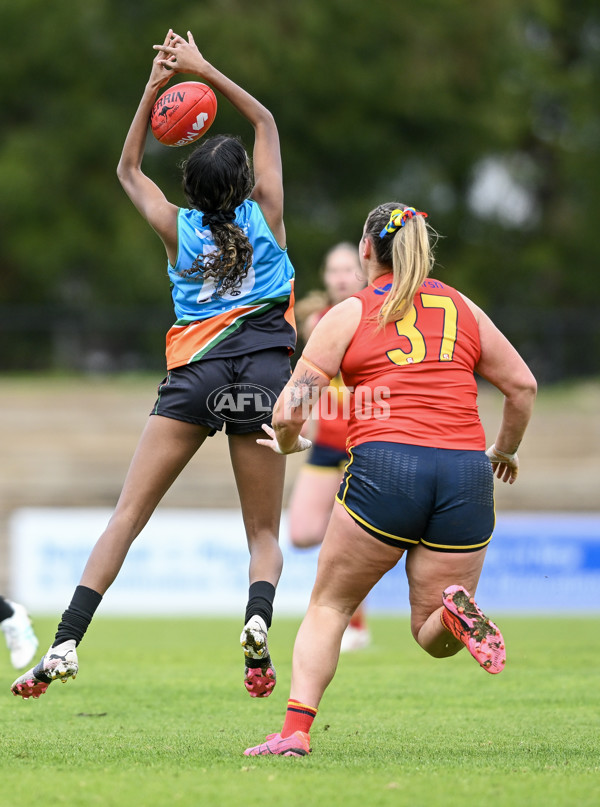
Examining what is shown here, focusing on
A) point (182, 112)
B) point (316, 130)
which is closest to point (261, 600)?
point (182, 112)

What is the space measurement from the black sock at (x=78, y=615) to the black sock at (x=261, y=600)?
0.63 meters

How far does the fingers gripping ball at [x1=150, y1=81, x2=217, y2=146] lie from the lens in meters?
5.23

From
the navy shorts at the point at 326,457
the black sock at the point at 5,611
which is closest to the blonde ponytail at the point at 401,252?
the black sock at the point at 5,611

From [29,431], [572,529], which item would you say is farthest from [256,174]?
[29,431]

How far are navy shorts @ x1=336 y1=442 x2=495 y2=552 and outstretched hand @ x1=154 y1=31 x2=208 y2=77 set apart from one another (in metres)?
1.79

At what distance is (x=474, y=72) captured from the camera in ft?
78.9

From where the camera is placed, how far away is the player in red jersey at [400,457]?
460 centimetres

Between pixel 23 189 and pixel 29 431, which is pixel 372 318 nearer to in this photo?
pixel 29 431

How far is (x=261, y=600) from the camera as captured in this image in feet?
16.6

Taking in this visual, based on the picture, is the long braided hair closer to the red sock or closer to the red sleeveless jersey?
the red sleeveless jersey

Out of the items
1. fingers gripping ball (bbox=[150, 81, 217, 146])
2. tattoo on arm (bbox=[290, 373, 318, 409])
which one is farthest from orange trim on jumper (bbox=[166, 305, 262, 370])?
fingers gripping ball (bbox=[150, 81, 217, 146])

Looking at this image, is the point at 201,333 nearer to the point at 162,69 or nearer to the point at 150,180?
the point at 150,180

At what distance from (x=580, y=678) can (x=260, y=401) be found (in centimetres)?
335

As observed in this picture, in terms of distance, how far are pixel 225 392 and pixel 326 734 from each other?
1.61 meters
